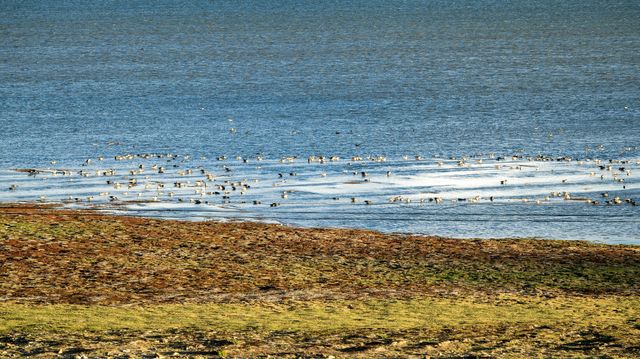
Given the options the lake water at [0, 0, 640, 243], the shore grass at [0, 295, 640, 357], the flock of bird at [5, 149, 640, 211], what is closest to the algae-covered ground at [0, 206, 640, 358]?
the shore grass at [0, 295, 640, 357]

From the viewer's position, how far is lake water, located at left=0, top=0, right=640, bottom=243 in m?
42.4

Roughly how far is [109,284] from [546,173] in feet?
89.8

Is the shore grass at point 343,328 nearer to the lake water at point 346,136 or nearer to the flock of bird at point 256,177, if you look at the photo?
the lake water at point 346,136

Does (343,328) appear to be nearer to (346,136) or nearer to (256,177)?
(256,177)

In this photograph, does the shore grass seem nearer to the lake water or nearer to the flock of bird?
the lake water

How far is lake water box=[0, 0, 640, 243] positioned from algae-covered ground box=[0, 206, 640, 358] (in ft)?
21.7

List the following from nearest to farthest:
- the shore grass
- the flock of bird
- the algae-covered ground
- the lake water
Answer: the shore grass
the algae-covered ground
the lake water
the flock of bird

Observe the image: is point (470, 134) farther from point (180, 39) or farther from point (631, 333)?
point (180, 39)

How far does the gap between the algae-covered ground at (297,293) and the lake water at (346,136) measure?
21.7ft

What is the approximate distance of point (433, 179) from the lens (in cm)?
4894

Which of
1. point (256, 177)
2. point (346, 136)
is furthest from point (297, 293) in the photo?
point (346, 136)

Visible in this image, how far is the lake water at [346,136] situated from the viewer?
4244 centimetres

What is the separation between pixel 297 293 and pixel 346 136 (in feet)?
128

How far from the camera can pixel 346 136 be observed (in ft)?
214
